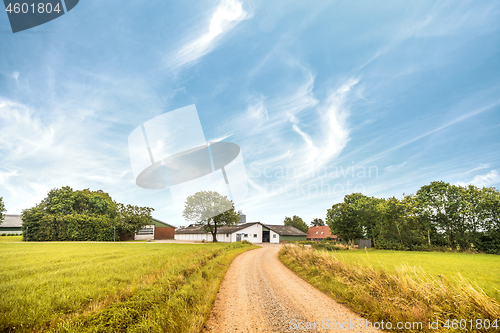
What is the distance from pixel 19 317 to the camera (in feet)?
16.2

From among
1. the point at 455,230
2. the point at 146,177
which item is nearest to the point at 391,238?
the point at 455,230

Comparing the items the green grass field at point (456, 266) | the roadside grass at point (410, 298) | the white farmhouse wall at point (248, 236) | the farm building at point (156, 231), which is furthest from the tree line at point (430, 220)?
the farm building at point (156, 231)

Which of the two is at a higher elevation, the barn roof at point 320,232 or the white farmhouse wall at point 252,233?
the white farmhouse wall at point 252,233

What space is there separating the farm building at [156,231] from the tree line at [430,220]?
136ft

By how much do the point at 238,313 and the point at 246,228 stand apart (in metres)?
51.4

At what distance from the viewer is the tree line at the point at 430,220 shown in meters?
34.1

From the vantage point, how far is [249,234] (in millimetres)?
55812

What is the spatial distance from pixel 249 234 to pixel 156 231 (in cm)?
2406

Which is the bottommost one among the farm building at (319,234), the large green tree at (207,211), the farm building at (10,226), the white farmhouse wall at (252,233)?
the farm building at (319,234)

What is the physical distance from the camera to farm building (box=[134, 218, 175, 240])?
2211 inches

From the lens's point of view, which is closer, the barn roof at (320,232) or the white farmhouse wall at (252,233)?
the white farmhouse wall at (252,233)

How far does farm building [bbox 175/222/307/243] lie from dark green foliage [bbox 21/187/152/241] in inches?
555

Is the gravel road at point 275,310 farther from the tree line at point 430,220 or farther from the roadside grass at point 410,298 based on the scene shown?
the tree line at point 430,220

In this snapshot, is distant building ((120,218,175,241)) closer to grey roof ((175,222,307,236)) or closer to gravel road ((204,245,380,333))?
grey roof ((175,222,307,236))
